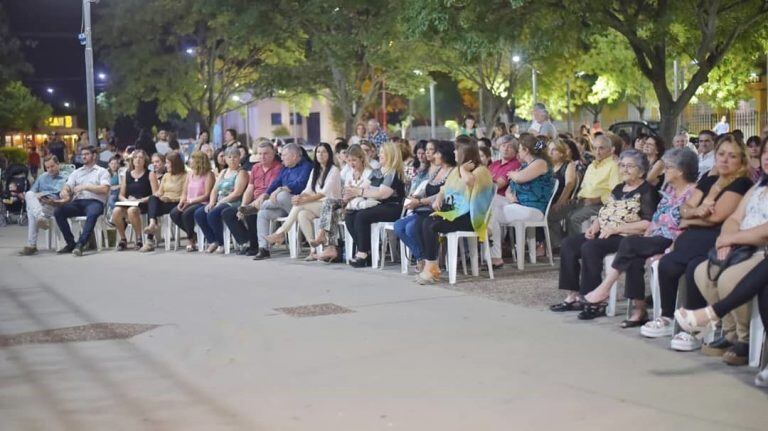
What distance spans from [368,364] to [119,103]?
3026 cm

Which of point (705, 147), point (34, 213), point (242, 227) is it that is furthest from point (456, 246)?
point (34, 213)

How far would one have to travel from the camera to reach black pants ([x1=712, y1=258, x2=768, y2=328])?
630cm

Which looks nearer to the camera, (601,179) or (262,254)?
(601,179)

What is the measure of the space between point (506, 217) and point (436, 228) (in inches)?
50.7

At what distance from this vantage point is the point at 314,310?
922 centimetres

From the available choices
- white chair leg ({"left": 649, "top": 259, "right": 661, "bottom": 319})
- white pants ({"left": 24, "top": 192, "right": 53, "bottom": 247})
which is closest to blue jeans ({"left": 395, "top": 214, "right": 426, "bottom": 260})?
white chair leg ({"left": 649, "top": 259, "right": 661, "bottom": 319})

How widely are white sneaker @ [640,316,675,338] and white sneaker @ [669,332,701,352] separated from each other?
377 millimetres

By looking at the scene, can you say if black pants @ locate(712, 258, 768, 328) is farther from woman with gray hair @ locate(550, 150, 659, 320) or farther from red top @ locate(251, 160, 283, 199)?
red top @ locate(251, 160, 283, 199)

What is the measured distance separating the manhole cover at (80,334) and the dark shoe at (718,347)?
4293 millimetres

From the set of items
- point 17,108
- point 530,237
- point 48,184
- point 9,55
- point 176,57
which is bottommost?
point 530,237

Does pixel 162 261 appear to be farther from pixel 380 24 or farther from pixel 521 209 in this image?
pixel 380 24

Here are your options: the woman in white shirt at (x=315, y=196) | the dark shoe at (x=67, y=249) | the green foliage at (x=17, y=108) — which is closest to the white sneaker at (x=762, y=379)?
the woman in white shirt at (x=315, y=196)

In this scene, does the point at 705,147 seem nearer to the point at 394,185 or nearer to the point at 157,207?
the point at 394,185

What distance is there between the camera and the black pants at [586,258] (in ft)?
27.4
